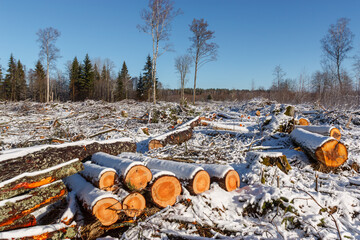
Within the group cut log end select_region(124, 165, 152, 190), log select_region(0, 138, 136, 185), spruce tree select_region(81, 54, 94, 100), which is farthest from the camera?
spruce tree select_region(81, 54, 94, 100)

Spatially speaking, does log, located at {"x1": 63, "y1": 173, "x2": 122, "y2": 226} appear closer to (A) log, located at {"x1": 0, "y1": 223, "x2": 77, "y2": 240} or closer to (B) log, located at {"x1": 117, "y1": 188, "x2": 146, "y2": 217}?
(B) log, located at {"x1": 117, "y1": 188, "x2": 146, "y2": 217}

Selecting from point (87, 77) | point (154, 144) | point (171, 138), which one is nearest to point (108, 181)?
point (154, 144)

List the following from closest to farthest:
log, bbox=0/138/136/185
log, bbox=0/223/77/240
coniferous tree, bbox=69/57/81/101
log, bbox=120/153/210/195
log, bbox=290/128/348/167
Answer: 1. log, bbox=0/223/77/240
2. log, bbox=0/138/136/185
3. log, bbox=120/153/210/195
4. log, bbox=290/128/348/167
5. coniferous tree, bbox=69/57/81/101

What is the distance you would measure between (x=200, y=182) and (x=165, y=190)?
0.60 metres

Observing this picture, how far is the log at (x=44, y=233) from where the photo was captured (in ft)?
6.24

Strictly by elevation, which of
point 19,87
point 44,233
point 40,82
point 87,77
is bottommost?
point 44,233

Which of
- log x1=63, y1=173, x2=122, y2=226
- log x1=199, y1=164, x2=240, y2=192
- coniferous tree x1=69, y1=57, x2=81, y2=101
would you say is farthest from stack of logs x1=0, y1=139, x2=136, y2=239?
coniferous tree x1=69, y1=57, x2=81, y2=101

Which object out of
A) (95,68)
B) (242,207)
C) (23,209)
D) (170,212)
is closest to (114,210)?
(170,212)

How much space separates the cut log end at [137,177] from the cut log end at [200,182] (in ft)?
2.33

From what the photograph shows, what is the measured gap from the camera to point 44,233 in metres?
2.01

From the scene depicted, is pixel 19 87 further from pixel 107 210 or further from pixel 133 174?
pixel 107 210

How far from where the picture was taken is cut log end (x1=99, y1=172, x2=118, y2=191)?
270cm

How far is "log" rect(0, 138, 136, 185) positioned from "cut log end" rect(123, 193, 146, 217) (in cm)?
131

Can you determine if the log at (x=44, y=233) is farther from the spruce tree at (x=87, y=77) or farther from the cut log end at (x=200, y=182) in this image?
the spruce tree at (x=87, y=77)
